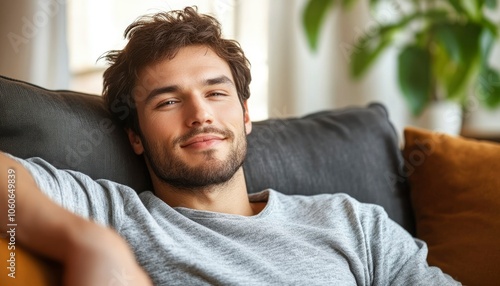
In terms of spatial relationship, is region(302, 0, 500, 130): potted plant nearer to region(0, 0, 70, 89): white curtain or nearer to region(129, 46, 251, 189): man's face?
region(0, 0, 70, 89): white curtain

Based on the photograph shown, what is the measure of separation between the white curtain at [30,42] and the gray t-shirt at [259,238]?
1.09 meters

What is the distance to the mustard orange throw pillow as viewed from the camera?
154cm

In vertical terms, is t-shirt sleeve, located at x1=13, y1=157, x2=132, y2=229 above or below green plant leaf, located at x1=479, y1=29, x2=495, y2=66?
below

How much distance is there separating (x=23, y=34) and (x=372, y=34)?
1351mm

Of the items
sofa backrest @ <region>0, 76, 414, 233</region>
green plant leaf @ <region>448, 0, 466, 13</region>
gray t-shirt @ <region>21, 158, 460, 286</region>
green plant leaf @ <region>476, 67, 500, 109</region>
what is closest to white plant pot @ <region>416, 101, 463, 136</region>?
green plant leaf @ <region>476, 67, 500, 109</region>

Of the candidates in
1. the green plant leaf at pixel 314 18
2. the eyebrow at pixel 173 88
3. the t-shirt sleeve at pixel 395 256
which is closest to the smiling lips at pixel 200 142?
the eyebrow at pixel 173 88

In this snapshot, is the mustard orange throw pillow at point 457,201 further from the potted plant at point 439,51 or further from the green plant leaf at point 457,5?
the green plant leaf at point 457,5

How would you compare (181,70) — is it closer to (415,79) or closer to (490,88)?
(415,79)

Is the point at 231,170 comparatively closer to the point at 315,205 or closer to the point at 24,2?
the point at 315,205

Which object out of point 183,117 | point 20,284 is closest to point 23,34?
point 183,117

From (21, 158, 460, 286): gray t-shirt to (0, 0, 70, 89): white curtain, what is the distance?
1.09 metres

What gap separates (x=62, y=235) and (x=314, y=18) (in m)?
1.88

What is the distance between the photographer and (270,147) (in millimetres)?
1646

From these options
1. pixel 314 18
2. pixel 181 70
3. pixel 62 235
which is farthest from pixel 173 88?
pixel 314 18
